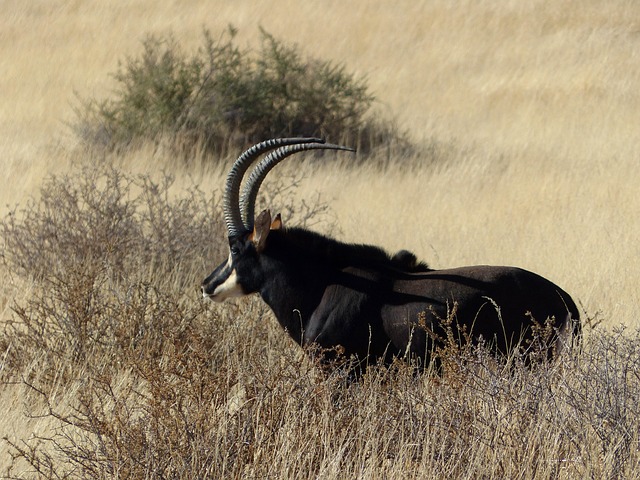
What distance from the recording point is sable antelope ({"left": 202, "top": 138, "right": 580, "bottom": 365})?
5.11 m

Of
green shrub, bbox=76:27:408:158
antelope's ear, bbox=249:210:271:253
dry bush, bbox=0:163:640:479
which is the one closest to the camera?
dry bush, bbox=0:163:640:479

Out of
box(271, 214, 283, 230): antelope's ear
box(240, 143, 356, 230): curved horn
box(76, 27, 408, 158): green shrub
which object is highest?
box(240, 143, 356, 230): curved horn

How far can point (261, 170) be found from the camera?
550 centimetres

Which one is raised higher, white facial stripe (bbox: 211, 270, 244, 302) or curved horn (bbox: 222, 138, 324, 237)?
curved horn (bbox: 222, 138, 324, 237)

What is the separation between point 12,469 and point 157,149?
8.97 meters

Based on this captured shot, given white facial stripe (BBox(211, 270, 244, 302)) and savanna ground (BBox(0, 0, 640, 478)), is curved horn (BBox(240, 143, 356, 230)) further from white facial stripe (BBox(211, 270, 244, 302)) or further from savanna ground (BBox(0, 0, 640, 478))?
savanna ground (BBox(0, 0, 640, 478))

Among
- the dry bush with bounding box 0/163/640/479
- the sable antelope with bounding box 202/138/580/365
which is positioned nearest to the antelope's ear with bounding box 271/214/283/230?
the sable antelope with bounding box 202/138/580/365

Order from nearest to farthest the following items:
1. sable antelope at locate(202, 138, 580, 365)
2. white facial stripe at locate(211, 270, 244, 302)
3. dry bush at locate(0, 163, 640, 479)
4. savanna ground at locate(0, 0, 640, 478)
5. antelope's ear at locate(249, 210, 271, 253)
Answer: dry bush at locate(0, 163, 640, 479) < savanna ground at locate(0, 0, 640, 478) < sable antelope at locate(202, 138, 580, 365) < antelope's ear at locate(249, 210, 271, 253) < white facial stripe at locate(211, 270, 244, 302)

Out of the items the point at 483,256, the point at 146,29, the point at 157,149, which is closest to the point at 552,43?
the point at 146,29

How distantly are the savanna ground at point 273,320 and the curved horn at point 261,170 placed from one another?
2.43 ft

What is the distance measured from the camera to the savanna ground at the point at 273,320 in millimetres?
4008

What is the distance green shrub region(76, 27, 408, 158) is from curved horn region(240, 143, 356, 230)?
7627mm

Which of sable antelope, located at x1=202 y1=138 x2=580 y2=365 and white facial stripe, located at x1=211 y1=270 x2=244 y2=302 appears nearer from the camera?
sable antelope, located at x1=202 y1=138 x2=580 y2=365

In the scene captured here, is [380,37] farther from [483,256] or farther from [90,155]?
[483,256]
